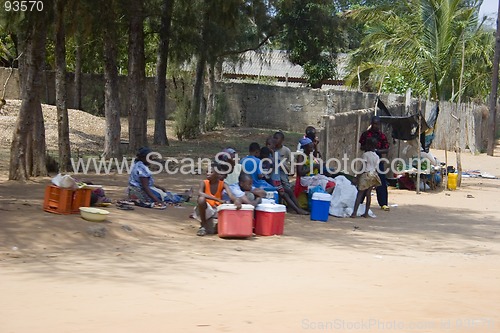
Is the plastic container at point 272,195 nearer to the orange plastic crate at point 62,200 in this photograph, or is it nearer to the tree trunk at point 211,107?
the orange plastic crate at point 62,200

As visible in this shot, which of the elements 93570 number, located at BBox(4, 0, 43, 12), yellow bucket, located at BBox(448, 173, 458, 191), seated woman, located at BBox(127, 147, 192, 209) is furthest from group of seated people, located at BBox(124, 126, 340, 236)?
yellow bucket, located at BBox(448, 173, 458, 191)

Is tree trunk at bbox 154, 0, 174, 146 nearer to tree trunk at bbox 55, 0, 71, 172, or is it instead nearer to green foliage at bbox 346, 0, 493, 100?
tree trunk at bbox 55, 0, 71, 172

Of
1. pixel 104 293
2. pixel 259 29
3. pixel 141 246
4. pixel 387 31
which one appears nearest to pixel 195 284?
pixel 104 293

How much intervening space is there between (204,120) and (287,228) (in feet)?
65.8

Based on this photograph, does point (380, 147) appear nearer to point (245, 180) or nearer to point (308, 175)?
point (308, 175)

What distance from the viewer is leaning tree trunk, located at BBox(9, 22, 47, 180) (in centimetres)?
1509

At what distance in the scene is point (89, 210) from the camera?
36.3 feet

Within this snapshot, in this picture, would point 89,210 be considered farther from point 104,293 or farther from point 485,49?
point 485,49

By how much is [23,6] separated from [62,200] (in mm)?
5261

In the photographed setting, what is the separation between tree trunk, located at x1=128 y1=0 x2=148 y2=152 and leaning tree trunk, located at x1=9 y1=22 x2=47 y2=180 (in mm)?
6240

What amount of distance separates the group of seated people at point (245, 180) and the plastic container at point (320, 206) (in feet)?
1.39

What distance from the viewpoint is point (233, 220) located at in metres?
11.4

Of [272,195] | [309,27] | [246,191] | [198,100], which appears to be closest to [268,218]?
[246,191]

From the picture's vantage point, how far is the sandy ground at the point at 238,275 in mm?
6656
